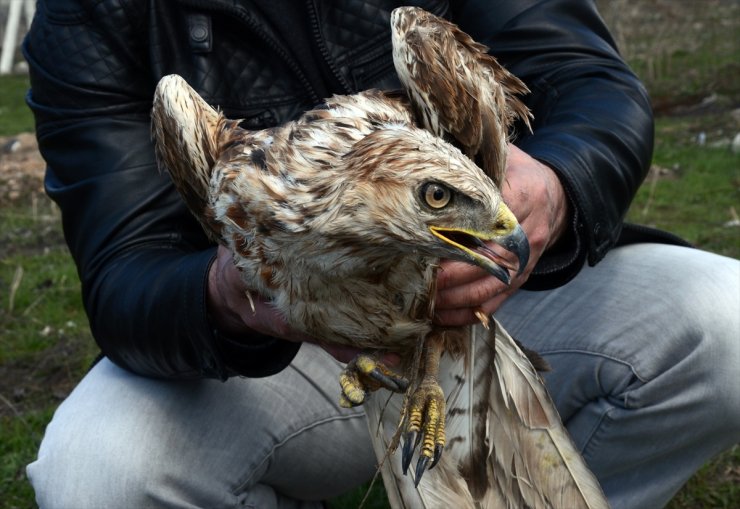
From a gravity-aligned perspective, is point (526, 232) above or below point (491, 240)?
below

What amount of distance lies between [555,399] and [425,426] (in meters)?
1.08

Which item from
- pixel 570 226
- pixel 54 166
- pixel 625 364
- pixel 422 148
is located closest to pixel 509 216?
pixel 422 148

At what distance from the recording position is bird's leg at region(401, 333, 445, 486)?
9.80ft

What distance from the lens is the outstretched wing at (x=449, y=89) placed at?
9.88ft

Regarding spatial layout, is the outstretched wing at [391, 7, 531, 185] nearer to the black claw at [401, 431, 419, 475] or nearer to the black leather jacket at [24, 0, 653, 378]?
the black leather jacket at [24, 0, 653, 378]

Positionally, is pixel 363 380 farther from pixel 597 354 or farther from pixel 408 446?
pixel 597 354

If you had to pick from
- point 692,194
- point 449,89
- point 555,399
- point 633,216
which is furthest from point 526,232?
point 692,194

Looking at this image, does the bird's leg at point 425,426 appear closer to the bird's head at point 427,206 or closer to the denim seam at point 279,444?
the bird's head at point 427,206

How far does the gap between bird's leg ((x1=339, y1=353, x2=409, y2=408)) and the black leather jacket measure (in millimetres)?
725

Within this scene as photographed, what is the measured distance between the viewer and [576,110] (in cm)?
364

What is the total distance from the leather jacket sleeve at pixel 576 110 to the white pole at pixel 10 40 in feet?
56.7

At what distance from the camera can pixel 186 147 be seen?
10.4 ft

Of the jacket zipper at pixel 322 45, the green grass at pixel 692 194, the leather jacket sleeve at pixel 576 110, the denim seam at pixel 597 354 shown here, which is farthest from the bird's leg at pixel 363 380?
the green grass at pixel 692 194

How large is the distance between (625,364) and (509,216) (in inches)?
57.1
